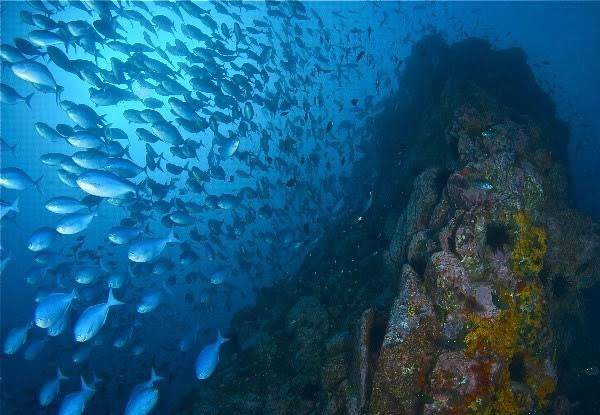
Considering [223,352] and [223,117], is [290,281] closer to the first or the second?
[223,352]

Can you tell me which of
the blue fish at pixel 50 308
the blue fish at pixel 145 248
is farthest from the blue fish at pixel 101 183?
the blue fish at pixel 50 308

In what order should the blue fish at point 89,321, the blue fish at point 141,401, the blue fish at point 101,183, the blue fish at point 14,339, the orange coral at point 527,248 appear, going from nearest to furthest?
the orange coral at point 527,248 → the blue fish at point 141,401 → the blue fish at point 89,321 → the blue fish at point 101,183 → the blue fish at point 14,339

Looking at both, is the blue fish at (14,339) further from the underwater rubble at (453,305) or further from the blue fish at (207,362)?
the blue fish at (207,362)

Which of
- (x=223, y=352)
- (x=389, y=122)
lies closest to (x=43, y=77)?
(x=223, y=352)

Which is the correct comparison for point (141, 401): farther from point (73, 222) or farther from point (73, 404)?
point (73, 222)

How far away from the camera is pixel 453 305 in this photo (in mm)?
4281

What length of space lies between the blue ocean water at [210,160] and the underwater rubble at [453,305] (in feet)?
5.99

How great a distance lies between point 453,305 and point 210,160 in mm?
8265

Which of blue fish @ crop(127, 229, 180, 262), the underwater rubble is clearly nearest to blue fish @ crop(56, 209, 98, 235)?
blue fish @ crop(127, 229, 180, 262)

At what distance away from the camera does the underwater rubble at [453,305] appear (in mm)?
4191

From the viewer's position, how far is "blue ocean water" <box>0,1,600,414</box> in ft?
32.9

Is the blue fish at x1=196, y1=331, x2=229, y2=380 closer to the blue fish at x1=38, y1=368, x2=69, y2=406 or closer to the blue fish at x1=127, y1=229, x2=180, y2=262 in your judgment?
the blue fish at x1=127, y1=229, x2=180, y2=262

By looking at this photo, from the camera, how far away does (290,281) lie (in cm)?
1147

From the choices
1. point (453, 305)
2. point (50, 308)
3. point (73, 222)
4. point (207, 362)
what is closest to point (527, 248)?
point (453, 305)
